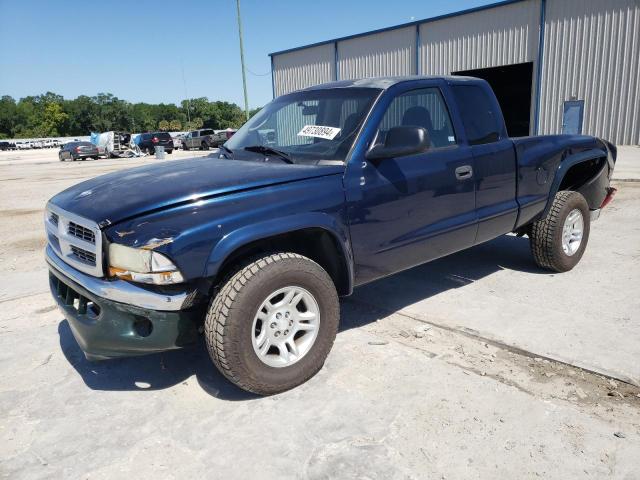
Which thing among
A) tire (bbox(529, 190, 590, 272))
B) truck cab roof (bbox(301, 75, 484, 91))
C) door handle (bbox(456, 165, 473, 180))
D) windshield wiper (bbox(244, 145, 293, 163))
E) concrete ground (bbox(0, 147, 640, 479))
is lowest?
concrete ground (bbox(0, 147, 640, 479))

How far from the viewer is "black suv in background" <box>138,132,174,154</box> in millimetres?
33875

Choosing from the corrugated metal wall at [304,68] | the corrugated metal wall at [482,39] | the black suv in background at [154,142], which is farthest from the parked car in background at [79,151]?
the corrugated metal wall at [482,39]

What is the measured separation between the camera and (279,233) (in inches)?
109

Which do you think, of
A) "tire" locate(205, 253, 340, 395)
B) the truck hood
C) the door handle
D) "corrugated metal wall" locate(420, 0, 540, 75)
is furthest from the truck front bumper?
"corrugated metal wall" locate(420, 0, 540, 75)

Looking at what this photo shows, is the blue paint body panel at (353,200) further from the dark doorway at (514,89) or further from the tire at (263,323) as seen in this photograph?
the dark doorway at (514,89)

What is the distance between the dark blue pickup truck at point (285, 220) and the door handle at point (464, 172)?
15 mm

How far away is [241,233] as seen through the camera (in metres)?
2.63

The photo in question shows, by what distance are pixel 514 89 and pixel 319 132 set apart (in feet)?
72.3

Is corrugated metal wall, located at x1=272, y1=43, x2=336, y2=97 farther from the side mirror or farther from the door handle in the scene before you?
the side mirror

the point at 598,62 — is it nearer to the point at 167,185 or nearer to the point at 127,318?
the point at 167,185

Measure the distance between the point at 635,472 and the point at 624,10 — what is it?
2003 centimetres

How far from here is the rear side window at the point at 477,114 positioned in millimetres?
3936

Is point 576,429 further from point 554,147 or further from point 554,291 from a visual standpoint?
point 554,147

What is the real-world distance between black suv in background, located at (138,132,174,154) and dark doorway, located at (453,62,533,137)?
66.9 ft
